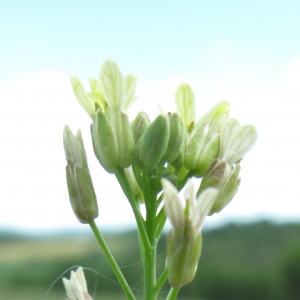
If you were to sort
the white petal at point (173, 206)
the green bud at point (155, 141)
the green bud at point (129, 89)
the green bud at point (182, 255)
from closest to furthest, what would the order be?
the white petal at point (173, 206) < the green bud at point (182, 255) < the green bud at point (155, 141) < the green bud at point (129, 89)

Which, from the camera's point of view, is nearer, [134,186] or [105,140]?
[105,140]

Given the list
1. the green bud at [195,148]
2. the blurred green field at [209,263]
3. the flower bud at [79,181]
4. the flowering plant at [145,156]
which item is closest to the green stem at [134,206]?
the flowering plant at [145,156]

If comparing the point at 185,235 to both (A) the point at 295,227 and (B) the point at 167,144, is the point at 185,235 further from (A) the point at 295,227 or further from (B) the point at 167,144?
(A) the point at 295,227

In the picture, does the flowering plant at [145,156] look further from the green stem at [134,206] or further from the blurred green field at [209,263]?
the blurred green field at [209,263]

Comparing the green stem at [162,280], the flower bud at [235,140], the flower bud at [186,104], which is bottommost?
the green stem at [162,280]

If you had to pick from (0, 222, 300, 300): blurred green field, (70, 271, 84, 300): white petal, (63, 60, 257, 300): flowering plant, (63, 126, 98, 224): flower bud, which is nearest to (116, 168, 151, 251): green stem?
(63, 60, 257, 300): flowering plant

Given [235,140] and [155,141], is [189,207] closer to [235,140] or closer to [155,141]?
[155,141]

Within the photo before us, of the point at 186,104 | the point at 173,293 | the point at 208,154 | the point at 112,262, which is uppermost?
the point at 186,104

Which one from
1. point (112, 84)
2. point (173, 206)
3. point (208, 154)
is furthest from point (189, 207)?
point (112, 84)

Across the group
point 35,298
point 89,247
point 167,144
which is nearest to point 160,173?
point 167,144
